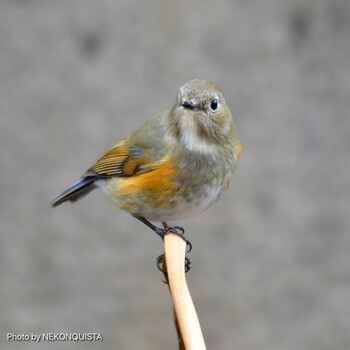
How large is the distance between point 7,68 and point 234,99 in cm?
111

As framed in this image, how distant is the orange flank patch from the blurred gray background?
122 cm

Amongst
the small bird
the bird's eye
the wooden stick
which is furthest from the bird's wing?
the wooden stick

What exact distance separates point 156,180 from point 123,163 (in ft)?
1.02

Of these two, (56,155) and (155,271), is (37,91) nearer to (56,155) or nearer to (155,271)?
(56,155)

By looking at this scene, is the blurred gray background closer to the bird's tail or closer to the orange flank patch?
the bird's tail

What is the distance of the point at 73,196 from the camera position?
407 cm

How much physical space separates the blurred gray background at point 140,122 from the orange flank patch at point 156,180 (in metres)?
1.22

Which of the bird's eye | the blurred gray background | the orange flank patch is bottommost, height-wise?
the orange flank patch

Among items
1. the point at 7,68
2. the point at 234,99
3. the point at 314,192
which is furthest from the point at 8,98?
the point at 314,192

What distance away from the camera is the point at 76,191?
4.07m

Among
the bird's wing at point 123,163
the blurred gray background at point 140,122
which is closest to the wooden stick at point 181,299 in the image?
the bird's wing at point 123,163

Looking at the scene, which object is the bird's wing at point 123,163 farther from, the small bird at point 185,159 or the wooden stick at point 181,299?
the wooden stick at point 181,299

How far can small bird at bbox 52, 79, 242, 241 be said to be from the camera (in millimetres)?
3592

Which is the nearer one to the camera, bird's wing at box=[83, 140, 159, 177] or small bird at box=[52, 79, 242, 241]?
small bird at box=[52, 79, 242, 241]
